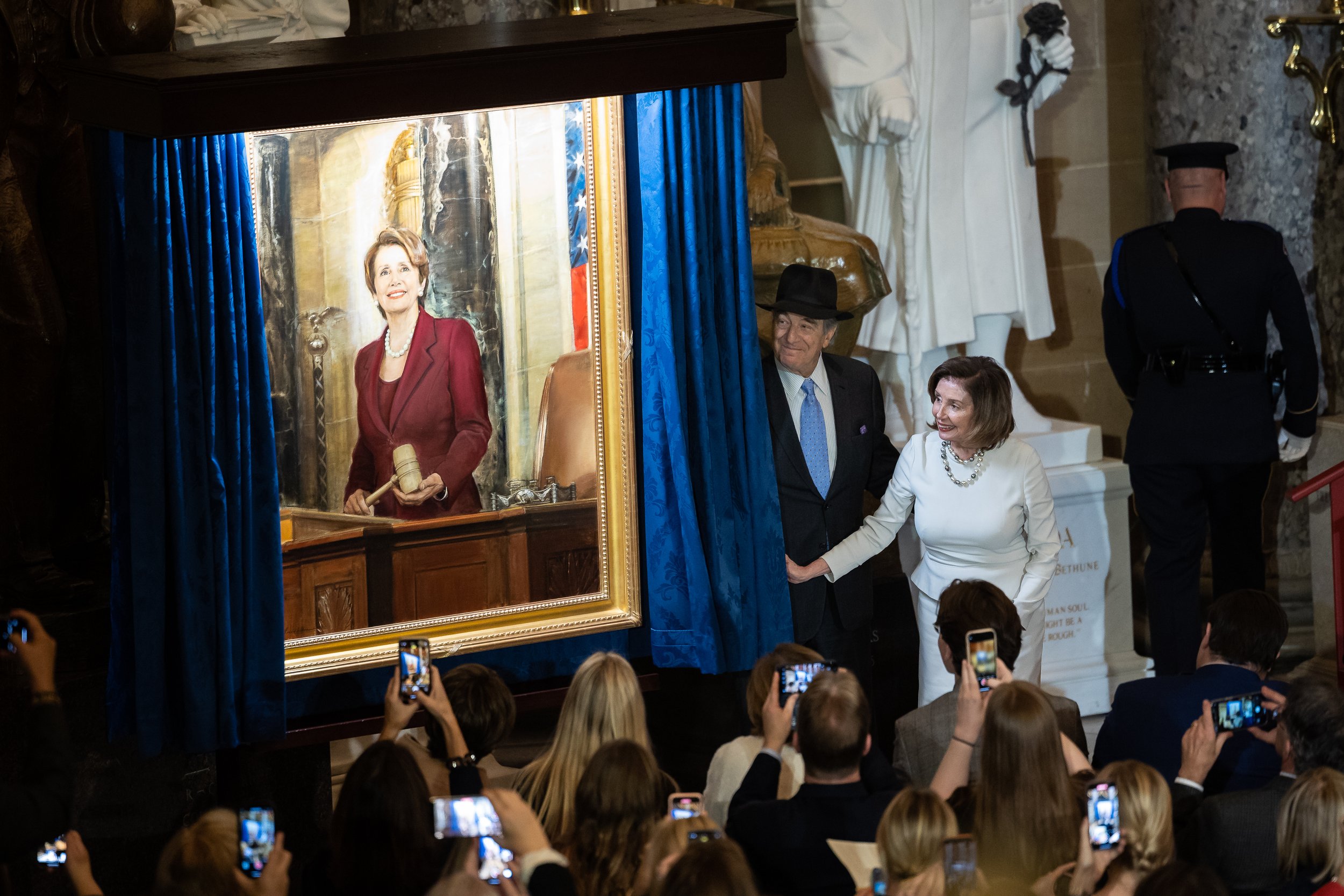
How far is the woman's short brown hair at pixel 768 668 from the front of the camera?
11.8 feet

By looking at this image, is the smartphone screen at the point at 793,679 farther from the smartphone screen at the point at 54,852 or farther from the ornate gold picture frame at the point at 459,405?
the smartphone screen at the point at 54,852

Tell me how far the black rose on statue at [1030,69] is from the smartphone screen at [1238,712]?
11.3 feet

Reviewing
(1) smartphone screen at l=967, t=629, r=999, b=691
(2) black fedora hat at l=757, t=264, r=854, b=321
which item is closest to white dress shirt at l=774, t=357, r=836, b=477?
(2) black fedora hat at l=757, t=264, r=854, b=321

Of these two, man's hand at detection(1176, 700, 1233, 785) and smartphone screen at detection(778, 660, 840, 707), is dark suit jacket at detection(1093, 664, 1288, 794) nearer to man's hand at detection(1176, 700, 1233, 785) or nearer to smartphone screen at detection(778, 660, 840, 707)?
man's hand at detection(1176, 700, 1233, 785)

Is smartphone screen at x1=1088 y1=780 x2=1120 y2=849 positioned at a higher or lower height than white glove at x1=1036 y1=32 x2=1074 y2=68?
lower

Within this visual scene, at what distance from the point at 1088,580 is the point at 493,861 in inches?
158

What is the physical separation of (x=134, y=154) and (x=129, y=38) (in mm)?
466

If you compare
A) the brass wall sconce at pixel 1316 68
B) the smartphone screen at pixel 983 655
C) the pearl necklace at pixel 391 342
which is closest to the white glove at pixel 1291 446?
the brass wall sconce at pixel 1316 68

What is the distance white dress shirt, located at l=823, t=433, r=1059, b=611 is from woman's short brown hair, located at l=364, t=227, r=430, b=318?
1546mm

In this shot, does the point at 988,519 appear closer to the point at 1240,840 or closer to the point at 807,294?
the point at 807,294

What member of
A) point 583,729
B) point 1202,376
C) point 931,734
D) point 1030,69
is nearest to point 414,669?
point 583,729

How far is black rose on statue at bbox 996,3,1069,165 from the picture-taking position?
623 cm

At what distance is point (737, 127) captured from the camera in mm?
4668

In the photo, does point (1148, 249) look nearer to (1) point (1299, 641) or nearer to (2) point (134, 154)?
(1) point (1299, 641)
